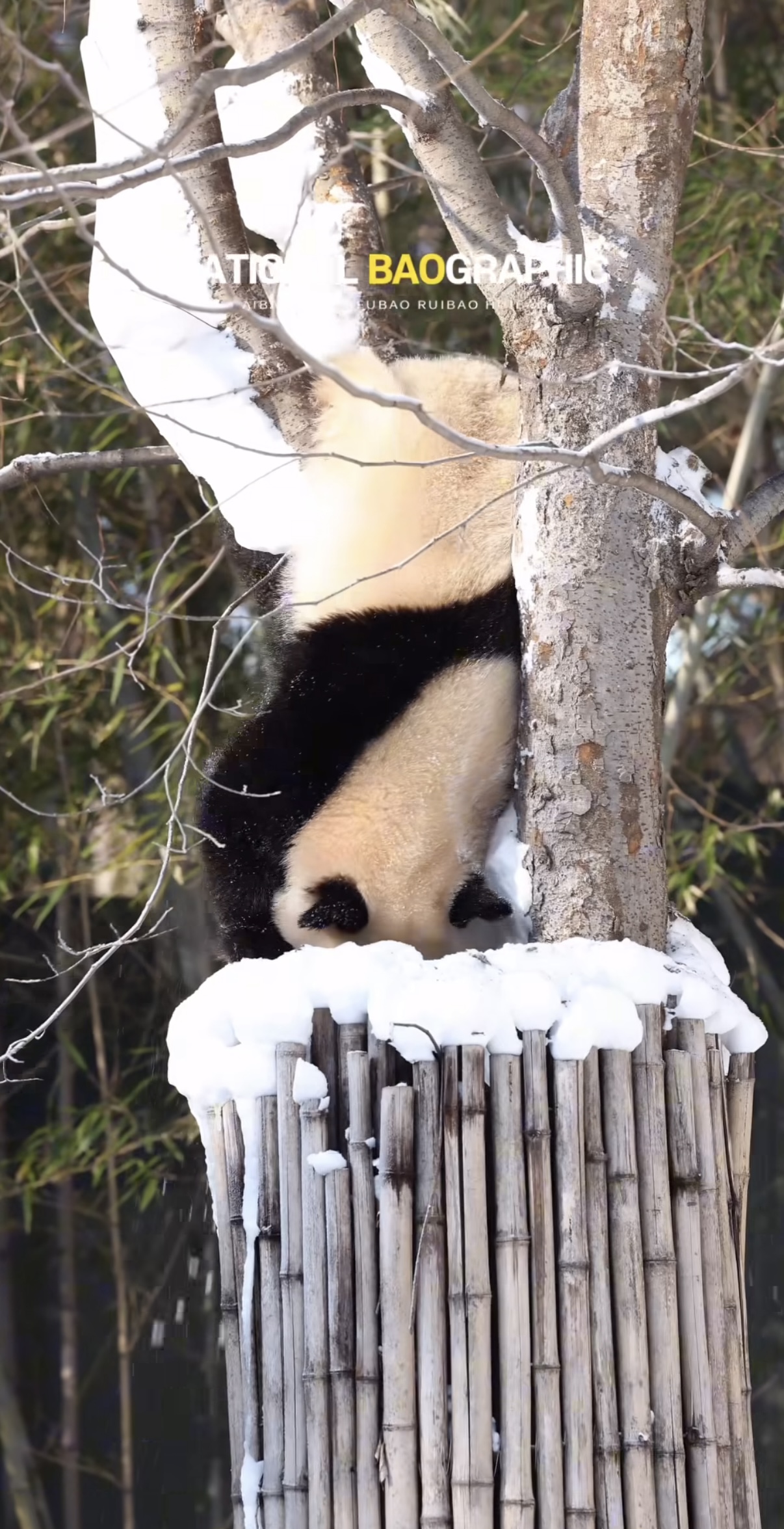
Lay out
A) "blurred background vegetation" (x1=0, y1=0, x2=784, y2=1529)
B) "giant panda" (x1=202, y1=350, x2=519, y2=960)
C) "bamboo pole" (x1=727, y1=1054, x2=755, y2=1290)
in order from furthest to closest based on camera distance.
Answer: "blurred background vegetation" (x1=0, y1=0, x2=784, y2=1529) < "giant panda" (x1=202, y1=350, x2=519, y2=960) < "bamboo pole" (x1=727, y1=1054, x2=755, y2=1290)

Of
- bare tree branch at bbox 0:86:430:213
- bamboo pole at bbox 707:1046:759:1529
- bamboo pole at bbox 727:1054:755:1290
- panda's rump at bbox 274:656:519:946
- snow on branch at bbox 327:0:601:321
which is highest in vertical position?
snow on branch at bbox 327:0:601:321

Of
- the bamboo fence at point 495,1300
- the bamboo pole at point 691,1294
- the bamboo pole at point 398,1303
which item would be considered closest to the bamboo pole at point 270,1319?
the bamboo fence at point 495,1300

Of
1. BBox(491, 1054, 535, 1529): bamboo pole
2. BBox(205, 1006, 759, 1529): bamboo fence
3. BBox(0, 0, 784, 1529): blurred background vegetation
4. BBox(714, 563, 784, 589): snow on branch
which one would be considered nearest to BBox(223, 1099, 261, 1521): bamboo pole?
BBox(205, 1006, 759, 1529): bamboo fence

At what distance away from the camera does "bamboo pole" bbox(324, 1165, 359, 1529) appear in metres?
1.15

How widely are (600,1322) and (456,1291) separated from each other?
4.9 inches

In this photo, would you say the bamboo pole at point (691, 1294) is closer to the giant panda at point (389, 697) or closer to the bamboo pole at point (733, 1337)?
the bamboo pole at point (733, 1337)

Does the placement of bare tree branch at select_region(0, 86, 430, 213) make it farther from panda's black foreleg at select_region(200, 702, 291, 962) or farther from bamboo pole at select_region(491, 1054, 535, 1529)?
bamboo pole at select_region(491, 1054, 535, 1529)

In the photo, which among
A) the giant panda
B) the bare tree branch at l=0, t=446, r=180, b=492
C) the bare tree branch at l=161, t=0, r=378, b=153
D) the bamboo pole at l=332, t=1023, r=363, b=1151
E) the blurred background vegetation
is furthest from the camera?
the blurred background vegetation

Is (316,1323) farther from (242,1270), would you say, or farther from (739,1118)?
(739,1118)

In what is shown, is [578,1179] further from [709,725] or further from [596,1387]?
[709,725]

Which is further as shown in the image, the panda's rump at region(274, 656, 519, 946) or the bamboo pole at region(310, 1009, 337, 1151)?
the panda's rump at region(274, 656, 519, 946)

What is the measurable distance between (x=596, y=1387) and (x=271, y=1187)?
316 millimetres

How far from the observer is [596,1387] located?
1.14 metres

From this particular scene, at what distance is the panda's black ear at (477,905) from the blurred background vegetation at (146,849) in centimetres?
139
